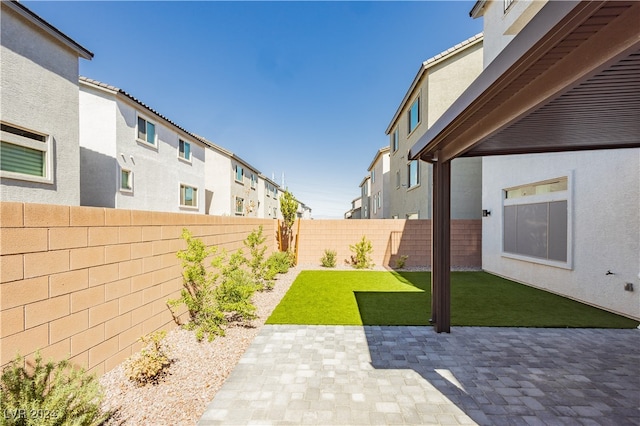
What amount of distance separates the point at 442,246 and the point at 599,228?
176 inches

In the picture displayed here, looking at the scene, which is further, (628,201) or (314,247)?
(314,247)

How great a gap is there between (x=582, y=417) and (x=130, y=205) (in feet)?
52.1

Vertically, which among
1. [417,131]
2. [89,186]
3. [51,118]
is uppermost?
[417,131]

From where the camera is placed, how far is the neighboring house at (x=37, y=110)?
6.71 meters

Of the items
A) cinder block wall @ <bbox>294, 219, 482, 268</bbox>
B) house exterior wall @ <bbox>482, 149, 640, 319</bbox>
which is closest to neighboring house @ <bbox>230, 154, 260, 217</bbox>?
cinder block wall @ <bbox>294, 219, 482, 268</bbox>

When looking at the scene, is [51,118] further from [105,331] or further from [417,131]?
[417,131]

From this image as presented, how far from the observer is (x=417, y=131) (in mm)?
13641

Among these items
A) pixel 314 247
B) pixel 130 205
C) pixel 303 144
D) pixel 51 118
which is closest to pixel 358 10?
pixel 314 247

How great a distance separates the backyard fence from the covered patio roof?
4.50m

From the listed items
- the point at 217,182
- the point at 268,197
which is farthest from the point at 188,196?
the point at 268,197

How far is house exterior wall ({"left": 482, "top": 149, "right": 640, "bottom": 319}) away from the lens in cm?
544

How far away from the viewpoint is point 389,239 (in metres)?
11.9

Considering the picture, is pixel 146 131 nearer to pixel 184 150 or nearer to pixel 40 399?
pixel 184 150

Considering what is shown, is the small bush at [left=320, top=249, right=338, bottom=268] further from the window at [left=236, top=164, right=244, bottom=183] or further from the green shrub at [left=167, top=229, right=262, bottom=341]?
the window at [left=236, top=164, right=244, bottom=183]
